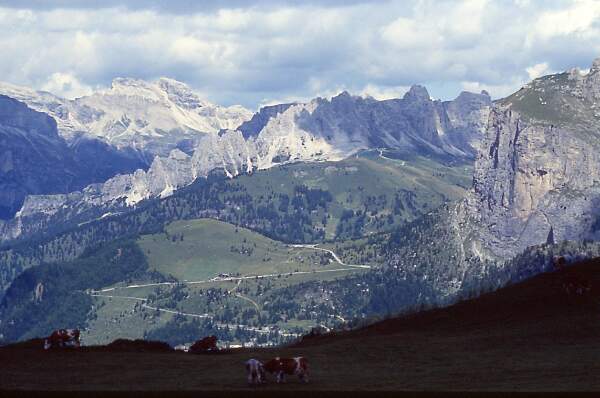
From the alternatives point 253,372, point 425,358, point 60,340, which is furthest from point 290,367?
point 60,340

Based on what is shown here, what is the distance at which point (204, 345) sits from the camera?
418 ft

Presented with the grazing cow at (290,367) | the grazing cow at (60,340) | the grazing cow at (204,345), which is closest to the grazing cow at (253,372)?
the grazing cow at (290,367)

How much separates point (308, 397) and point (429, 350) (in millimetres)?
30426

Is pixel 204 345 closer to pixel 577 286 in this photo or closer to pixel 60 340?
pixel 60 340

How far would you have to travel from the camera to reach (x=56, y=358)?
113688 mm

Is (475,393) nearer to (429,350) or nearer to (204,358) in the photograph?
(429,350)

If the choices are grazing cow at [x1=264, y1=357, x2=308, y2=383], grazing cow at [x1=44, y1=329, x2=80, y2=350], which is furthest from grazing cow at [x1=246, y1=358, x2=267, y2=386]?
grazing cow at [x1=44, y1=329, x2=80, y2=350]

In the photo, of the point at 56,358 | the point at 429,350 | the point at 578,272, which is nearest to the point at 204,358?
the point at 56,358

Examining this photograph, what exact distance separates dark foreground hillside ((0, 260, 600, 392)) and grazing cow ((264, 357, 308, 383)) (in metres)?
1.61

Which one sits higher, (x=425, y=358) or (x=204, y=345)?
(x=204, y=345)

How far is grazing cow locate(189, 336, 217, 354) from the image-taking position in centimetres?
12725

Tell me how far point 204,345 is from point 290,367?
29.7m

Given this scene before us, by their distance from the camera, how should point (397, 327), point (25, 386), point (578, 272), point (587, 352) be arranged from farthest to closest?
point (578, 272) → point (397, 327) → point (587, 352) → point (25, 386)

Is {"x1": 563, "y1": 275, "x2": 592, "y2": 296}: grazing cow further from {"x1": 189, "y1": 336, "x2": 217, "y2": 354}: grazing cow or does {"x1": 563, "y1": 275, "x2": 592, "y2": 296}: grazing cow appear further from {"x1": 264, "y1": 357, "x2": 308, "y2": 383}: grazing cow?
{"x1": 264, "y1": 357, "x2": 308, "y2": 383}: grazing cow
